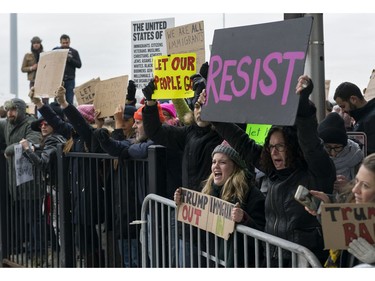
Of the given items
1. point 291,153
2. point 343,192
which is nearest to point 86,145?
point 291,153

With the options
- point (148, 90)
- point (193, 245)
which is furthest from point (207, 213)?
point (148, 90)

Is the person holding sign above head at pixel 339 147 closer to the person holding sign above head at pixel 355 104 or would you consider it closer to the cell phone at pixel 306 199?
the cell phone at pixel 306 199

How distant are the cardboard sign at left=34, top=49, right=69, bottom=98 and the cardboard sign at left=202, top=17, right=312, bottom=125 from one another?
3.28 m

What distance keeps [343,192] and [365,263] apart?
586 mm

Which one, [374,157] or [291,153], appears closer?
[374,157]

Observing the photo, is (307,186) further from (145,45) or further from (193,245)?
(145,45)

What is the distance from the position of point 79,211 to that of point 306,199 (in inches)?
159

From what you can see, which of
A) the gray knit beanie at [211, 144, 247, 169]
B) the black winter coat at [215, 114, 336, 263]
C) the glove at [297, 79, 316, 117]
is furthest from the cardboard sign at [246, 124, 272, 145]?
the glove at [297, 79, 316, 117]

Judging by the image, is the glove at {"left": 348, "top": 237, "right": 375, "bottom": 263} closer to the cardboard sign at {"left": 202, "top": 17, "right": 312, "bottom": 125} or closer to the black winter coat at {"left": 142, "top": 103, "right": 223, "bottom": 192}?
the cardboard sign at {"left": 202, "top": 17, "right": 312, "bottom": 125}

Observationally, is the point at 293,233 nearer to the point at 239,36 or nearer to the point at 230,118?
the point at 230,118

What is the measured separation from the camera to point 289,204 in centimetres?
503

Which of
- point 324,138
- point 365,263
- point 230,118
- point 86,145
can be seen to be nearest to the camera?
point 365,263

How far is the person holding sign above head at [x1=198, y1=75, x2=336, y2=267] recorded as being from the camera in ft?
15.9

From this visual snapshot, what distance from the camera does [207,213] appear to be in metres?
5.57
